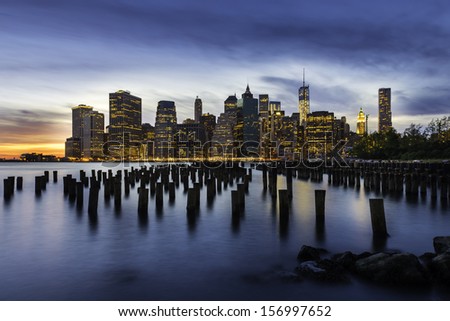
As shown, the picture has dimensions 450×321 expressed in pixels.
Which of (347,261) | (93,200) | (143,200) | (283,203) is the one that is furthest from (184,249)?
(93,200)

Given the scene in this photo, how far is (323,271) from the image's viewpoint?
9.78 meters

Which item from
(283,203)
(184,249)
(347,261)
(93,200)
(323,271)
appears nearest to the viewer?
(323,271)

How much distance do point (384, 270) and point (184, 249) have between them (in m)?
7.05

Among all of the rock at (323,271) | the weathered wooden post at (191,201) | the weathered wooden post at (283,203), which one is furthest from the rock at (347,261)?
the weathered wooden post at (191,201)

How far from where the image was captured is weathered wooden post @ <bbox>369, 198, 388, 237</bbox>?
14.2 metres

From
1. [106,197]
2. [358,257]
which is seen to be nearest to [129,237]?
[358,257]

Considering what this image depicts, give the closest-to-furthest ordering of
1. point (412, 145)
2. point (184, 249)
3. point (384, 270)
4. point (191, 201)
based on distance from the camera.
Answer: point (384, 270)
point (184, 249)
point (191, 201)
point (412, 145)

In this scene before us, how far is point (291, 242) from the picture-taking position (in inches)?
586

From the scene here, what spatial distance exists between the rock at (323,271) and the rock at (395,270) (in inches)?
20.3

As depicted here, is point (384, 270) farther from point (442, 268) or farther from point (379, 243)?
point (379, 243)

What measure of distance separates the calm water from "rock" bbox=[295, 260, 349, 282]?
32 centimetres

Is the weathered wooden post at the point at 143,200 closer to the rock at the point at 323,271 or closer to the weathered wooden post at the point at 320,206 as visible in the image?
the weathered wooden post at the point at 320,206

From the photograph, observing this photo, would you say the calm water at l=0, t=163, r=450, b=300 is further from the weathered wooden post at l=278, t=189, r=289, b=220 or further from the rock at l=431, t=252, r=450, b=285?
the rock at l=431, t=252, r=450, b=285
